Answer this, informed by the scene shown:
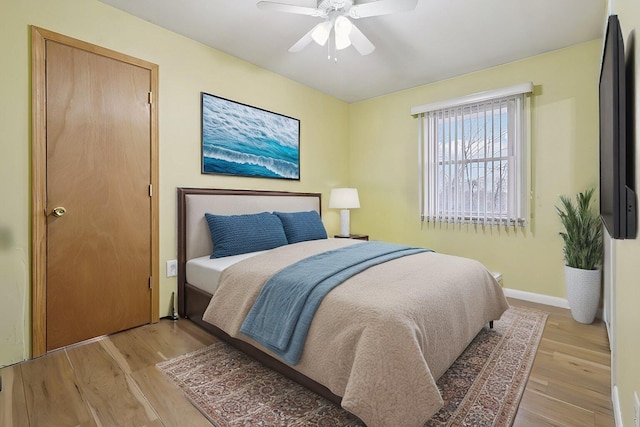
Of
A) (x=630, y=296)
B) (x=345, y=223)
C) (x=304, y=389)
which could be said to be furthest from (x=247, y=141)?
(x=630, y=296)

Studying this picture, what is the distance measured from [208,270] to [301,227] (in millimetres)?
1129

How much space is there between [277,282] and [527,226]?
2792 mm

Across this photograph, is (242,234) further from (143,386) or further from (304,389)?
(304,389)

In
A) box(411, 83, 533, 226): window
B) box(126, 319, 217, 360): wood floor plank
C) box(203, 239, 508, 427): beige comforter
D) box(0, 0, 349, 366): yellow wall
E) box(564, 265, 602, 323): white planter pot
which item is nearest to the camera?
box(203, 239, 508, 427): beige comforter

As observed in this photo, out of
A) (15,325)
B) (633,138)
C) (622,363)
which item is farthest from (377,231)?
(15,325)

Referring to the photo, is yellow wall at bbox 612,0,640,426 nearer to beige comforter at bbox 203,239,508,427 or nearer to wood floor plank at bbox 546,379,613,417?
wood floor plank at bbox 546,379,613,417

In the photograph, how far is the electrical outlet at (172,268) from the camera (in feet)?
8.74

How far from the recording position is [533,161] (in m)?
3.07

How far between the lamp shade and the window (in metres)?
0.88

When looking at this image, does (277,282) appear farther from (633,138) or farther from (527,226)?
(527,226)

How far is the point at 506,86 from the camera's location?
3.22m

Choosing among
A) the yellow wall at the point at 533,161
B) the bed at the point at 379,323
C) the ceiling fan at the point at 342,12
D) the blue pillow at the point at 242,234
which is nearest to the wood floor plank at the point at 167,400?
the bed at the point at 379,323

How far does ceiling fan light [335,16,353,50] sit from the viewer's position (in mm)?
2172

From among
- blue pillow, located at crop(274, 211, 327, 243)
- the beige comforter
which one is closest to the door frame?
the beige comforter
